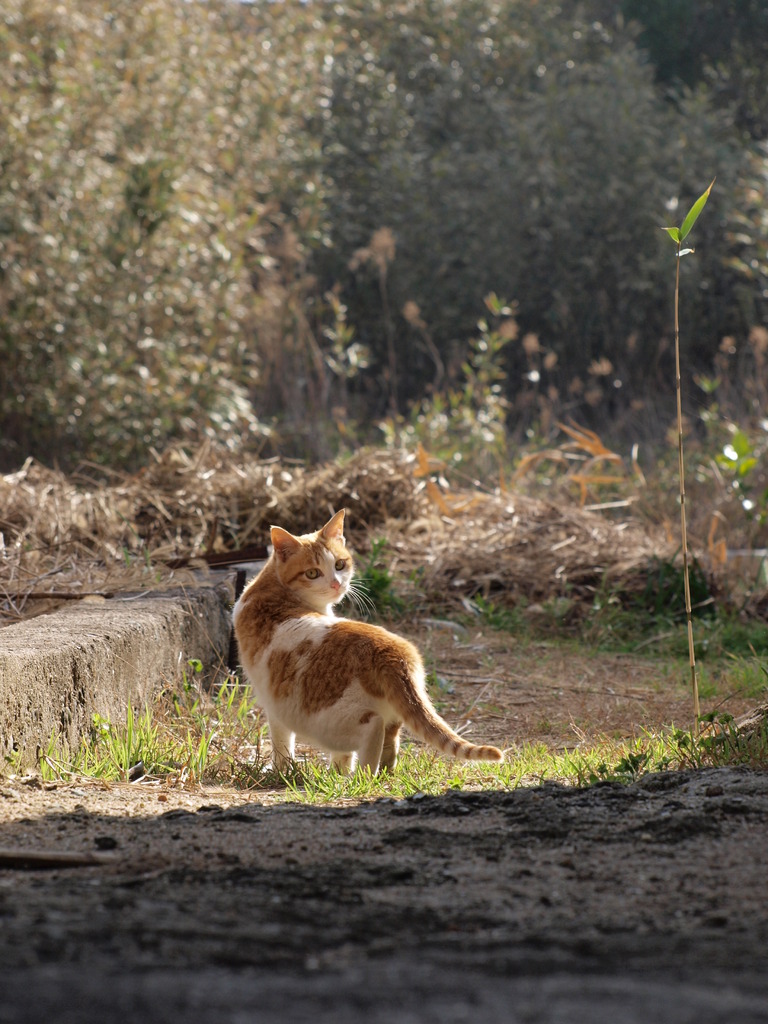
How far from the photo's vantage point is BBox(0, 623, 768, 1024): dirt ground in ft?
4.76

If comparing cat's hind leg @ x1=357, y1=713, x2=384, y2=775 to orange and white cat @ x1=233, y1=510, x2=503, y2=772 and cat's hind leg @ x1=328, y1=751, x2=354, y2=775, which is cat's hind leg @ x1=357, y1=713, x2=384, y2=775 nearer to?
orange and white cat @ x1=233, y1=510, x2=503, y2=772

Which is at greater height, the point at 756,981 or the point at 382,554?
the point at 756,981

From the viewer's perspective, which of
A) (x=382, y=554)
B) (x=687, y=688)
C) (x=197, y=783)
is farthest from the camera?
(x=382, y=554)

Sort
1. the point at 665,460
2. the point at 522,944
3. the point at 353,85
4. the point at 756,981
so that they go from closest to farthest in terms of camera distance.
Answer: the point at 756,981, the point at 522,944, the point at 665,460, the point at 353,85

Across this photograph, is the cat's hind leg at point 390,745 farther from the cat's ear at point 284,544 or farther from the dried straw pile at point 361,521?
the dried straw pile at point 361,521

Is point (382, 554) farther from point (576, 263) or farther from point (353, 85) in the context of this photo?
point (353, 85)

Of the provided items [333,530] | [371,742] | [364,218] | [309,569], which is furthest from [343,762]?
[364,218]

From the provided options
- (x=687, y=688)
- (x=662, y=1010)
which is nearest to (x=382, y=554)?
(x=687, y=688)

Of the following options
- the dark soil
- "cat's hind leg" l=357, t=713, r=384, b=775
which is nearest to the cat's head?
"cat's hind leg" l=357, t=713, r=384, b=775

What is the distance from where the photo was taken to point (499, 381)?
1420 centimetres

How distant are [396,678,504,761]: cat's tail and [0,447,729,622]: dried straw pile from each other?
2485mm

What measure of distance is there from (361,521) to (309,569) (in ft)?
9.28

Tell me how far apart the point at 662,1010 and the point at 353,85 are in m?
14.7

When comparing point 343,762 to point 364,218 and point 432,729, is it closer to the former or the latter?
point 432,729
